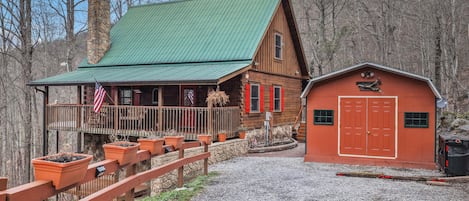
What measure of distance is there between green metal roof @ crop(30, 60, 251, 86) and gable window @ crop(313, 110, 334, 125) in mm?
3439

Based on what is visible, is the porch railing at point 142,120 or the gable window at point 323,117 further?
the porch railing at point 142,120

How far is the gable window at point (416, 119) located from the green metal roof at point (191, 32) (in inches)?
254

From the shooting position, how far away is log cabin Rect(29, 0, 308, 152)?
43.0ft

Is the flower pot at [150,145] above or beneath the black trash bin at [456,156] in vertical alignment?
above

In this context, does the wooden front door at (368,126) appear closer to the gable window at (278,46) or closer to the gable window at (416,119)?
the gable window at (416,119)

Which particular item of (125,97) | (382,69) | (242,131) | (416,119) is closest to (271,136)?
(242,131)

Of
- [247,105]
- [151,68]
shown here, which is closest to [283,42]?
[247,105]

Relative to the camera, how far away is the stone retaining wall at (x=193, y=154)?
806 centimetres

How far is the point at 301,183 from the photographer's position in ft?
25.1

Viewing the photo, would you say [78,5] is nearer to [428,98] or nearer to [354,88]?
[354,88]

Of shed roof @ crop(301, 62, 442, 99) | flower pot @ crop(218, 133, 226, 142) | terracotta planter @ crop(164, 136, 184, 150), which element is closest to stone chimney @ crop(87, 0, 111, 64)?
flower pot @ crop(218, 133, 226, 142)

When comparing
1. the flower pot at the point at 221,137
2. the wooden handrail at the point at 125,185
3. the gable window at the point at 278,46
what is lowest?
the flower pot at the point at 221,137

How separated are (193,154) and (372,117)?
543 cm

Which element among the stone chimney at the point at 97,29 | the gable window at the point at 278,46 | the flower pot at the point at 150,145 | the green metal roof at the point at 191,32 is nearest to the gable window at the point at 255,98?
the green metal roof at the point at 191,32
